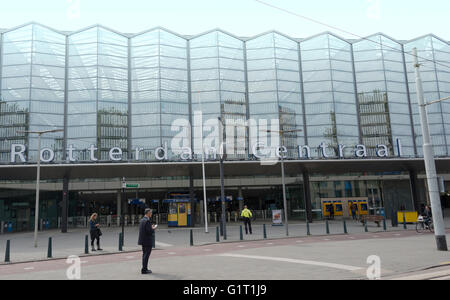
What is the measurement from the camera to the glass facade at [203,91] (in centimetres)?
3331

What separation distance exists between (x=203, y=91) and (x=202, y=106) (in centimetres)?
165

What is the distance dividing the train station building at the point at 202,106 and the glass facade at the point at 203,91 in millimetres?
111

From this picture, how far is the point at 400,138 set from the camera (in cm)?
3750

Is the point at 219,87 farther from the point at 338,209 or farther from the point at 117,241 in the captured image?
the point at 117,241

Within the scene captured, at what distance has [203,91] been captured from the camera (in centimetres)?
3653

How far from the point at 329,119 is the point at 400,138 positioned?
8.10m

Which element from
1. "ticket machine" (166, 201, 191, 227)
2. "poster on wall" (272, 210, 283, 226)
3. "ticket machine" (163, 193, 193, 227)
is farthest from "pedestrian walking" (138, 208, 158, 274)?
"ticket machine" (166, 201, 191, 227)

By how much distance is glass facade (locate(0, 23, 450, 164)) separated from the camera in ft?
109

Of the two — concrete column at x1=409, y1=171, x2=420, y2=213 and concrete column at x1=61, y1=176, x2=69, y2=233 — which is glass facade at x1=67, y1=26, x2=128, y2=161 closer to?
concrete column at x1=61, y1=176, x2=69, y2=233

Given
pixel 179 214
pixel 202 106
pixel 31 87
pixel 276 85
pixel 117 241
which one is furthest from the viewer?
pixel 276 85

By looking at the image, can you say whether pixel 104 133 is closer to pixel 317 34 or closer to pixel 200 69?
pixel 200 69

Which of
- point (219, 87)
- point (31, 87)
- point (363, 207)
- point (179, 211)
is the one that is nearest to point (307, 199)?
A: point (363, 207)
